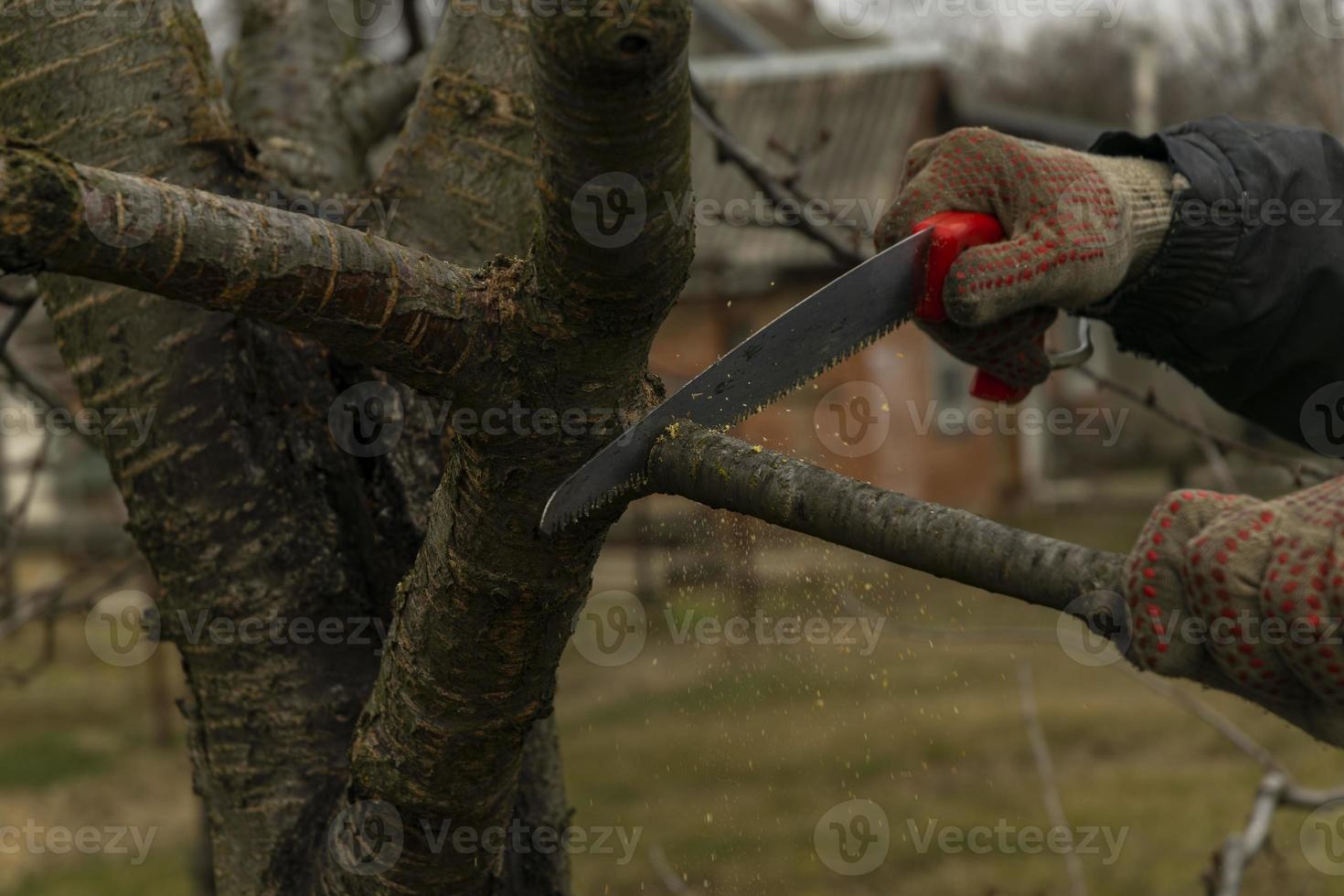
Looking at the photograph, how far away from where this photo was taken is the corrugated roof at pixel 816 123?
51.4ft

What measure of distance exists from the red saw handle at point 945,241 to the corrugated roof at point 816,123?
12781mm

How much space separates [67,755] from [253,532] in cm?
808

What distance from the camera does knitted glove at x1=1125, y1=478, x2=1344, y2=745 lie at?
1.18m

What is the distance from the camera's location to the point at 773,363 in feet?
5.61

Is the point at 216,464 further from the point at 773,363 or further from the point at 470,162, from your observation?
the point at 773,363

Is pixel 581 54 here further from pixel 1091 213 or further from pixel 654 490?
pixel 1091 213

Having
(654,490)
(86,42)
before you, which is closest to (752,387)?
(654,490)

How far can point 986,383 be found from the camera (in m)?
2.22

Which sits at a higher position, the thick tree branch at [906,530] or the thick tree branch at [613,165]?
the thick tree branch at [613,165]

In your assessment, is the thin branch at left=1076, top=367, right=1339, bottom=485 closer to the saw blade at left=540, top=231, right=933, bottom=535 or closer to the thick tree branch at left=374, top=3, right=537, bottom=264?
the saw blade at left=540, top=231, right=933, bottom=535

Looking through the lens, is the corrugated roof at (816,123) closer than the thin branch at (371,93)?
No

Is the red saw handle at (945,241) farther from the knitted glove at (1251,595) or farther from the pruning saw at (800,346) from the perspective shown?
the knitted glove at (1251,595)

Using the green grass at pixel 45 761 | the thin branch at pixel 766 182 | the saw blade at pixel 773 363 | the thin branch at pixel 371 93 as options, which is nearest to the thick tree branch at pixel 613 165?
the saw blade at pixel 773 363

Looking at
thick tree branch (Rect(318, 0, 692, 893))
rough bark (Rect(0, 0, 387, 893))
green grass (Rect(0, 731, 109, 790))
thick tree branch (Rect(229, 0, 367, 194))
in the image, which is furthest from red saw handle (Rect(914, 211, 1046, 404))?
green grass (Rect(0, 731, 109, 790))
